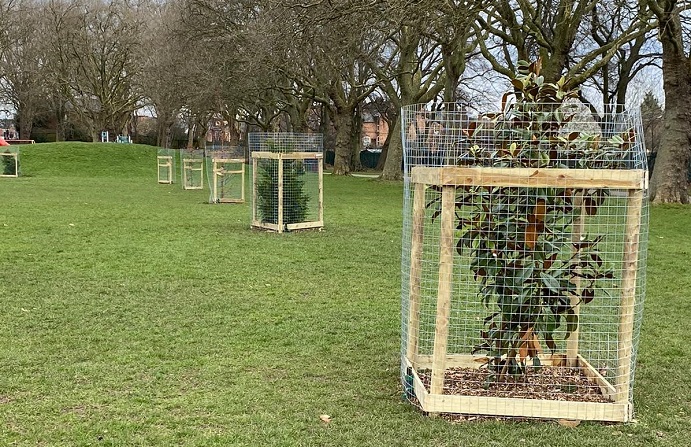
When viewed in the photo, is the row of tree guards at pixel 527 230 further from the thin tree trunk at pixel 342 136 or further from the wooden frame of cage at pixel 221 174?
the thin tree trunk at pixel 342 136

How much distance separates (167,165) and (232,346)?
2401 cm

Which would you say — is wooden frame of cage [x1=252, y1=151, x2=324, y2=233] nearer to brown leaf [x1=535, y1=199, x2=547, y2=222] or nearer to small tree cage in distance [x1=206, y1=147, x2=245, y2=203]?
small tree cage in distance [x1=206, y1=147, x2=245, y2=203]

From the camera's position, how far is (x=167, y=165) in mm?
28297

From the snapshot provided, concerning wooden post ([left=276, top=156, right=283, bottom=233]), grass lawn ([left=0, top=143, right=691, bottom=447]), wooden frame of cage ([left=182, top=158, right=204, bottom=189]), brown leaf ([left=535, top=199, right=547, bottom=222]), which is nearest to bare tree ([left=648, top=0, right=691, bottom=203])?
grass lawn ([left=0, top=143, right=691, bottom=447])

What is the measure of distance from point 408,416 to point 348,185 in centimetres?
2440

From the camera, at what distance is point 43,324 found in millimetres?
5809

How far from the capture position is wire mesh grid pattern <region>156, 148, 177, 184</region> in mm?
28311

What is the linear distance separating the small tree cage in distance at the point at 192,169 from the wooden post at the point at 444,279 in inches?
824

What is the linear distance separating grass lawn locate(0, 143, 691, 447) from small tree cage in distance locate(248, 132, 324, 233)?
768 mm

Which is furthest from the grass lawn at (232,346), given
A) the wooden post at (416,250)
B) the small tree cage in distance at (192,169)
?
the small tree cage in distance at (192,169)

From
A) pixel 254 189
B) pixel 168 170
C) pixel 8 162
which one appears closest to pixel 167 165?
pixel 168 170

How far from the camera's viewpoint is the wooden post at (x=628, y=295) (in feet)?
12.8

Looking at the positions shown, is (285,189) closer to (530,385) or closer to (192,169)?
(530,385)

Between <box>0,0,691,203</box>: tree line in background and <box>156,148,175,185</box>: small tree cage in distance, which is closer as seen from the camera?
<box>0,0,691,203</box>: tree line in background
